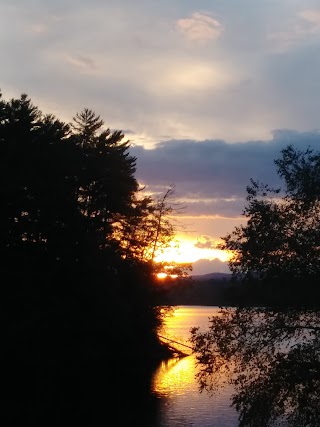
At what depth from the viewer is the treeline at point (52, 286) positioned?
41.4 metres

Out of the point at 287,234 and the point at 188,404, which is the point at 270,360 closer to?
the point at 287,234

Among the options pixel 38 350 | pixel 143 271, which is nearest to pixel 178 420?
pixel 38 350

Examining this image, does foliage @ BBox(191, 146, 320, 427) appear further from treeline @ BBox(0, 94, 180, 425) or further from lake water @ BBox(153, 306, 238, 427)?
treeline @ BBox(0, 94, 180, 425)

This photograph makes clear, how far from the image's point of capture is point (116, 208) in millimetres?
61688

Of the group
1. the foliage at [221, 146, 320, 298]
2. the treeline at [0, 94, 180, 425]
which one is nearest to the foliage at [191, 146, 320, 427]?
the foliage at [221, 146, 320, 298]

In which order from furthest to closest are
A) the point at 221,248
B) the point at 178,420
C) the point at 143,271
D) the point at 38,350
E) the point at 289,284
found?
1. the point at 143,271
2. the point at 38,350
3. the point at 178,420
4. the point at 221,248
5. the point at 289,284

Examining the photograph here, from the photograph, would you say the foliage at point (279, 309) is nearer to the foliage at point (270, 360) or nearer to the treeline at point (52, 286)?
the foliage at point (270, 360)

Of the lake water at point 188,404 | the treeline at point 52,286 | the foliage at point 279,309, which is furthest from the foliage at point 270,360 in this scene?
the treeline at point 52,286

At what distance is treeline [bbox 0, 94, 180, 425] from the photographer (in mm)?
41406

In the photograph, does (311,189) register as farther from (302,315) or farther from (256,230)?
(302,315)

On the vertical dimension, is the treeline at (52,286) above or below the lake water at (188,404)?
above

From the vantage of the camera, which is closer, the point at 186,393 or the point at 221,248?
the point at 221,248

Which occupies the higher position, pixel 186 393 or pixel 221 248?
pixel 221 248

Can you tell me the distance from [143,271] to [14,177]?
2074 centimetres
